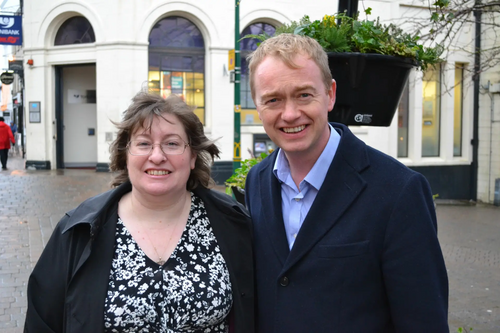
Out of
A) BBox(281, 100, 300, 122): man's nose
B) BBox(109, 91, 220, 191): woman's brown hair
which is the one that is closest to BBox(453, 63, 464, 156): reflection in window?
BBox(109, 91, 220, 191): woman's brown hair

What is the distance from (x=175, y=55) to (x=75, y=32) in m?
3.15

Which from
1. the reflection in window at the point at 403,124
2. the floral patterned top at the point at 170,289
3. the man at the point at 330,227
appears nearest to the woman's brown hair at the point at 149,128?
the floral patterned top at the point at 170,289

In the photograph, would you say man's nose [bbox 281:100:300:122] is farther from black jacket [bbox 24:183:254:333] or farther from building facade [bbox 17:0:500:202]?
building facade [bbox 17:0:500:202]

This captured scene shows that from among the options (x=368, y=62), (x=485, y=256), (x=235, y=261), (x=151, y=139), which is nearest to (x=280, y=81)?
(x=151, y=139)

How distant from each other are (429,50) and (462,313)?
3372mm

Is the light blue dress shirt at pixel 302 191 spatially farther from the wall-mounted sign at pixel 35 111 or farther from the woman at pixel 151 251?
the wall-mounted sign at pixel 35 111

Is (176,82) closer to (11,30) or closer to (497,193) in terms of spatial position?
(11,30)

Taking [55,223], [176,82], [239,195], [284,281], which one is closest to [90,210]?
[284,281]

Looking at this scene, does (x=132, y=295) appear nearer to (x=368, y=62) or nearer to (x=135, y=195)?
(x=135, y=195)

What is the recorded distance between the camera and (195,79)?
1455 cm

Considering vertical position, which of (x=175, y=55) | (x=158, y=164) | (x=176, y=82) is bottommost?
(x=158, y=164)

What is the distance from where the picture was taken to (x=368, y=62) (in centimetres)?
286

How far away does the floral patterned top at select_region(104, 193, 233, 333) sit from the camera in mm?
2152

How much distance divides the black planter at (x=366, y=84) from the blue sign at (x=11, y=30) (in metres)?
15.2
